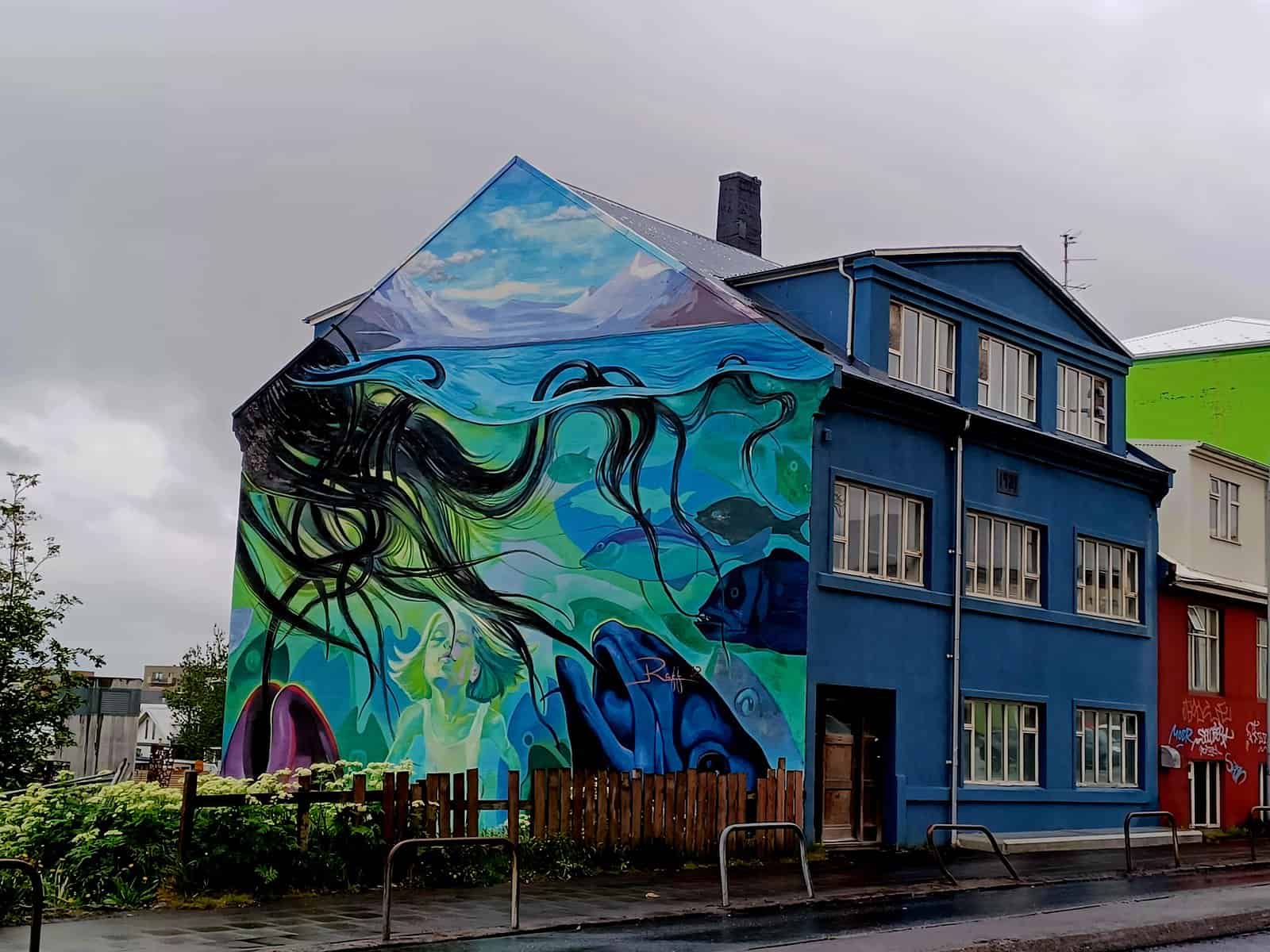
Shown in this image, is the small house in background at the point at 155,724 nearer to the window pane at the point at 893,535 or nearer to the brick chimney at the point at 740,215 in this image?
the brick chimney at the point at 740,215

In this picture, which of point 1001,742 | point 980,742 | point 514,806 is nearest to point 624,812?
point 514,806

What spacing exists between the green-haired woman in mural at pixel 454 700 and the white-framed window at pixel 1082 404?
11.9 meters

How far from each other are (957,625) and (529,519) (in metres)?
7.42

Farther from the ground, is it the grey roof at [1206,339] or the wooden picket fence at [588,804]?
the grey roof at [1206,339]

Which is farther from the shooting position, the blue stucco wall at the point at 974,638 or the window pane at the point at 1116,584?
the window pane at the point at 1116,584

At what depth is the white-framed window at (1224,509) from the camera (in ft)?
118

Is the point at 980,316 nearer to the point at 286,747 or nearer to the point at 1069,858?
the point at 1069,858

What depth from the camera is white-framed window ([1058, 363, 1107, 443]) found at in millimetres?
30734

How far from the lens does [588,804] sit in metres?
20.7

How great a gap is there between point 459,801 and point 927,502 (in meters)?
11.2

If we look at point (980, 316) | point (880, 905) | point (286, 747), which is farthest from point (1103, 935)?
point (286, 747)

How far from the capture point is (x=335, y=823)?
1703 centimetres

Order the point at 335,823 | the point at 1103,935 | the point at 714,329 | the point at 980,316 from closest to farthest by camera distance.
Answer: the point at 1103,935, the point at 335,823, the point at 714,329, the point at 980,316

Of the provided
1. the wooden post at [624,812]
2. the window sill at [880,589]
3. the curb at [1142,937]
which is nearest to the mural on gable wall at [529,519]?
the window sill at [880,589]
